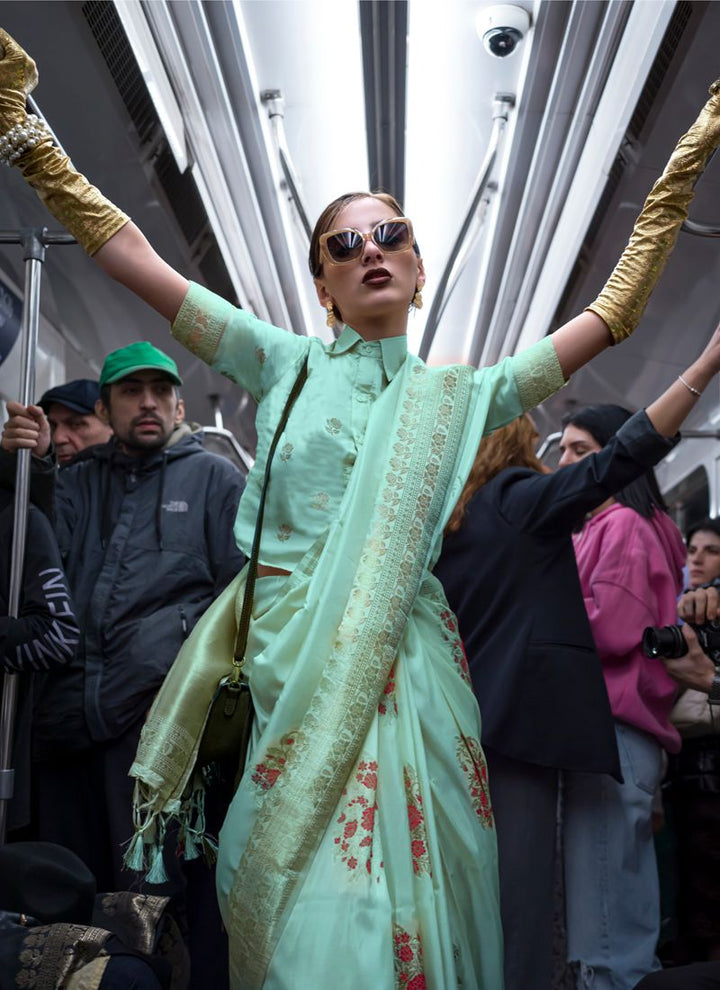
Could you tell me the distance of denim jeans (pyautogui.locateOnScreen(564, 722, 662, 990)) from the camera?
112 inches

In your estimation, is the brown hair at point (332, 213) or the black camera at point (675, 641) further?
the black camera at point (675, 641)

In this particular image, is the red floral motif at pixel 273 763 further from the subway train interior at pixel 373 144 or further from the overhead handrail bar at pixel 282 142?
the overhead handrail bar at pixel 282 142

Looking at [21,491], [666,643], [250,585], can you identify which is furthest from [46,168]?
[666,643]

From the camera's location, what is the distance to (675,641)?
2.96m

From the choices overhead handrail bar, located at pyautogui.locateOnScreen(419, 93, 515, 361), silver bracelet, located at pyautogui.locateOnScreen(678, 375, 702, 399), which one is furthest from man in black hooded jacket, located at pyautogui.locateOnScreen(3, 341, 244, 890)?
overhead handrail bar, located at pyautogui.locateOnScreen(419, 93, 515, 361)

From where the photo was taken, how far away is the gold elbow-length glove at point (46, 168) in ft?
6.75

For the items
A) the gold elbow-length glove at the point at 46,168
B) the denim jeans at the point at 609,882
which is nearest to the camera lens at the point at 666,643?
the denim jeans at the point at 609,882

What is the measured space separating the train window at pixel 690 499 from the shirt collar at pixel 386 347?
13.9 ft

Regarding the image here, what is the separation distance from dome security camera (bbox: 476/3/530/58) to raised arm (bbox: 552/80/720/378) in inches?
52.9

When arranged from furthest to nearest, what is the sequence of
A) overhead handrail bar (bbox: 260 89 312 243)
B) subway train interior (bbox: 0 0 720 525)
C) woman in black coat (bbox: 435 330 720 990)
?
overhead handrail bar (bbox: 260 89 312 243) → subway train interior (bbox: 0 0 720 525) → woman in black coat (bbox: 435 330 720 990)

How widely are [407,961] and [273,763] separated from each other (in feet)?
1.21

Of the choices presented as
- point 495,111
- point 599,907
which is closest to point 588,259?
point 495,111

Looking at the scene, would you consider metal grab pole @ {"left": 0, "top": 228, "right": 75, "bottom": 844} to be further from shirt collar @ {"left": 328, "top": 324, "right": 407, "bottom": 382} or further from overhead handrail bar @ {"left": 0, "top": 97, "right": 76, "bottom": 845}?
shirt collar @ {"left": 328, "top": 324, "right": 407, "bottom": 382}

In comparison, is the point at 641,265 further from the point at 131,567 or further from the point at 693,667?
the point at 131,567
